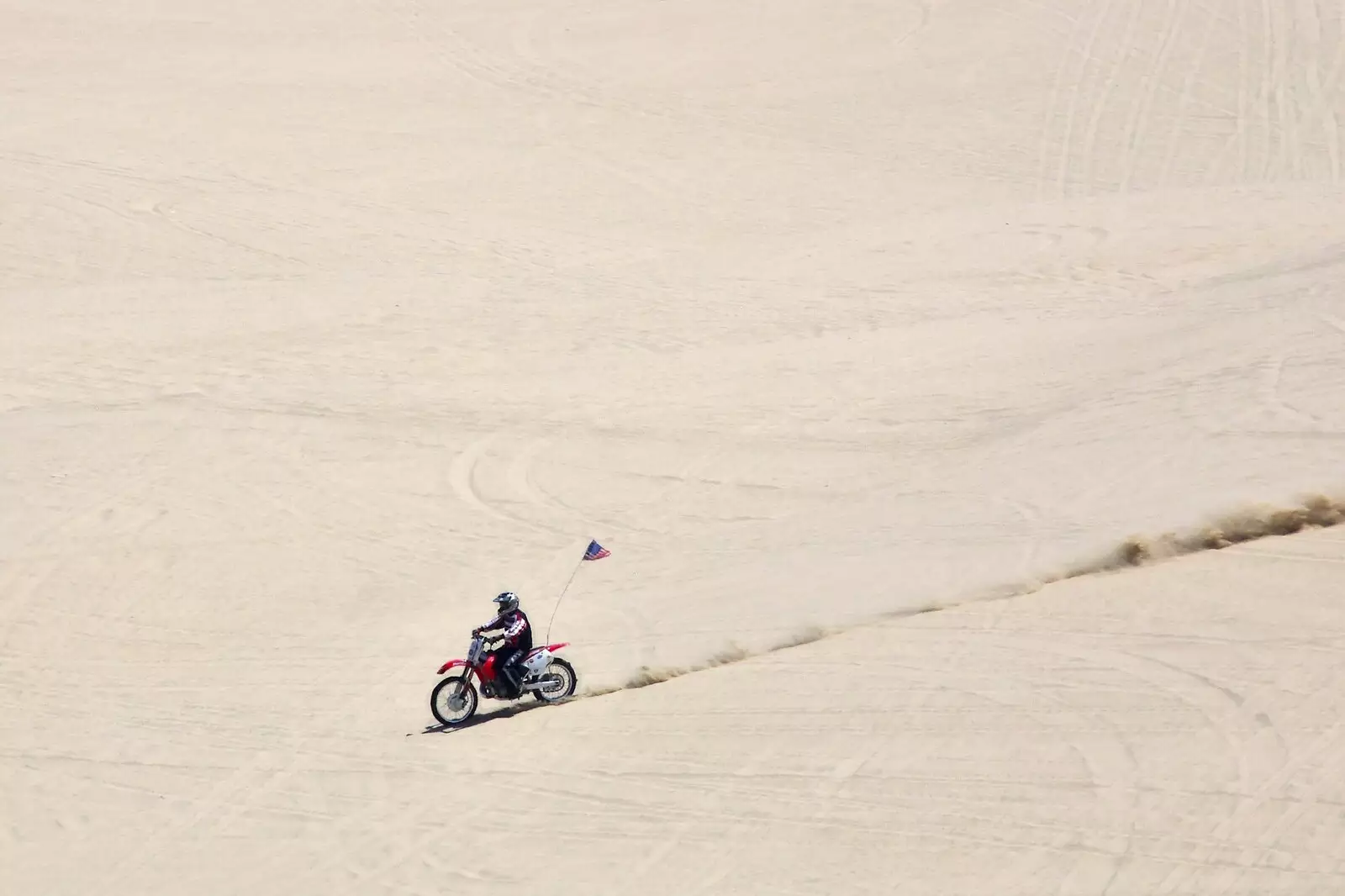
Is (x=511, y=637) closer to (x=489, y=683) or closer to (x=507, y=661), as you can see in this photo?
(x=507, y=661)

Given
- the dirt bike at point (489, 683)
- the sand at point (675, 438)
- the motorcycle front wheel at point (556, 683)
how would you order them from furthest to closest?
the motorcycle front wheel at point (556, 683), the dirt bike at point (489, 683), the sand at point (675, 438)

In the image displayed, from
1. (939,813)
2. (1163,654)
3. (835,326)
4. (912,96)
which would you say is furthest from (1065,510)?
(912,96)

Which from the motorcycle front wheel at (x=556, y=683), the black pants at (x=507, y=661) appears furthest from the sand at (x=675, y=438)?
the black pants at (x=507, y=661)

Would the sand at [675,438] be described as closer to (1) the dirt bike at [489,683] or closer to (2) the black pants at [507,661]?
(1) the dirt bike at [489,683]

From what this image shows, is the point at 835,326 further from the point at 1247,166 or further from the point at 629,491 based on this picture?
the point at 1247,166

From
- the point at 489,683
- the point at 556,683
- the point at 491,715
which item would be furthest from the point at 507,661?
the point at 491,715

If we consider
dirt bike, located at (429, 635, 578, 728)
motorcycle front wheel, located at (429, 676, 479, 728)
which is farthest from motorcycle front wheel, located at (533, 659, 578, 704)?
motorcycle front wheel, located at (429, 676, 479, 728)

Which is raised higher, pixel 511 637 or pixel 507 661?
pixel 511 637
